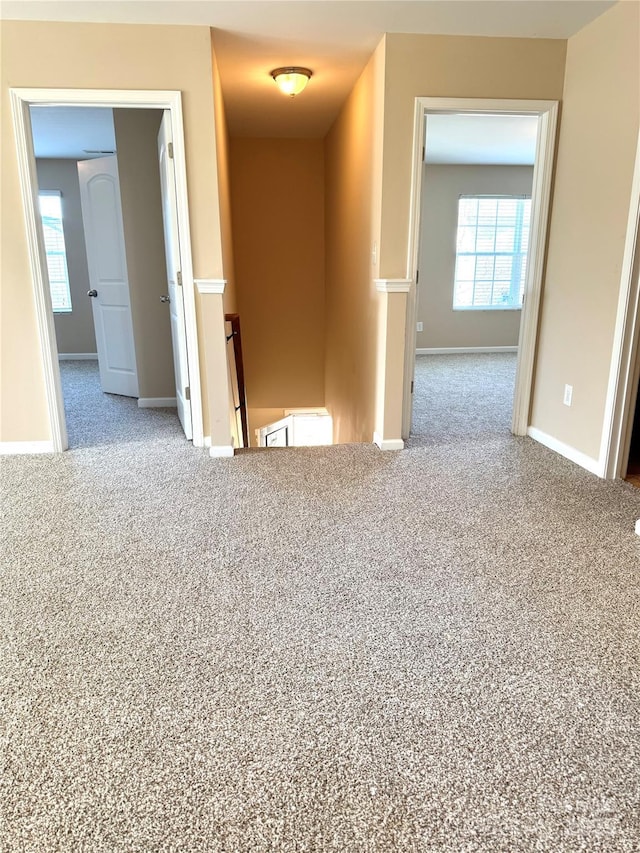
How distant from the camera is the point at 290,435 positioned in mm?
6582

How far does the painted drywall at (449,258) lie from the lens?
7043mm

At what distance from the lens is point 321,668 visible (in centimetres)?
166

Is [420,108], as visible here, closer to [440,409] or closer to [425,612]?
[440,409]

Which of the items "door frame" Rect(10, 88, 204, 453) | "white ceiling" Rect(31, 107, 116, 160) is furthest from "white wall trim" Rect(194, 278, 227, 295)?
"white ceiling" Rect(31, 107, 116, 160)

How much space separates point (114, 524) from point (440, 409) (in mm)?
2796

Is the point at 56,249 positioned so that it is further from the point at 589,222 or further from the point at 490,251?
the point at 589,222

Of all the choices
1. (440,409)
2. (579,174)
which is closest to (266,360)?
(440,409)

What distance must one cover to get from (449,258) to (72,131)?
14.6ft

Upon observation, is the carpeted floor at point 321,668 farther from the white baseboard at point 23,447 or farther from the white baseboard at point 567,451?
the white baseboard at point 23,447

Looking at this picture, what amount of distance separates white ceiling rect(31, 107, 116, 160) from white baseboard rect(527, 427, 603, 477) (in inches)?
147

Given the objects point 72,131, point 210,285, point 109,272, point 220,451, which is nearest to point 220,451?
point 220,451

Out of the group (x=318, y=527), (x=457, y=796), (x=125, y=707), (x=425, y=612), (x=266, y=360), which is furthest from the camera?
(x=266, y=360)

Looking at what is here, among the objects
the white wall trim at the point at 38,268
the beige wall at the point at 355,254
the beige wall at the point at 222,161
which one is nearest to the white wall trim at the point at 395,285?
the beige wall at the point at 355,254

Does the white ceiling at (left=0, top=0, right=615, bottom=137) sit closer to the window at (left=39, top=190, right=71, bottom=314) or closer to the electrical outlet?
the electrical outlet
